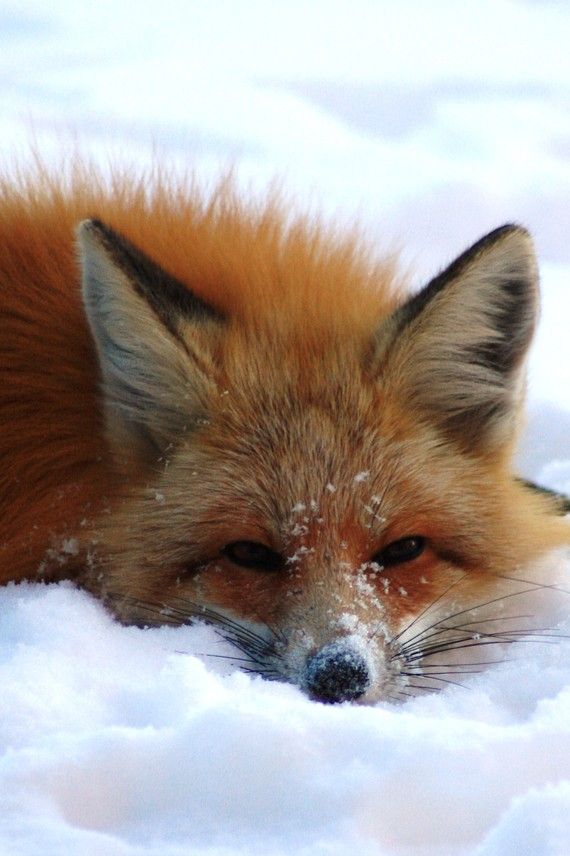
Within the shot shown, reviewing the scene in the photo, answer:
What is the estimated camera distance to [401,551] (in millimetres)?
3449

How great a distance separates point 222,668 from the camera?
3.20 meters

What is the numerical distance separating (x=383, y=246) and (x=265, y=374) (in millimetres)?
1194

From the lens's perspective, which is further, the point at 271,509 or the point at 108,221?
the point at 108,221

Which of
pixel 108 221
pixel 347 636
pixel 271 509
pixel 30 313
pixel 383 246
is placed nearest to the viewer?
pixel 347 636

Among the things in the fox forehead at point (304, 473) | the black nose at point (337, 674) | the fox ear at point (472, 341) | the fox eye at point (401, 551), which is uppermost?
the fox ear at point (472, 341)

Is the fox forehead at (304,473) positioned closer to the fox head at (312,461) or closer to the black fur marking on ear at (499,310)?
the fox head at (312,461)

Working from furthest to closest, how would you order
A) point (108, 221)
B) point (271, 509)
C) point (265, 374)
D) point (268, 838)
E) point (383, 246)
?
point (383, 246) < point (108, 221) < point (265, 374) < point (271, 509) < point (268, 838)

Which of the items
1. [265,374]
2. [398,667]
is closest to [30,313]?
[265,374]

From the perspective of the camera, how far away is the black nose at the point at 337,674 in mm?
2994

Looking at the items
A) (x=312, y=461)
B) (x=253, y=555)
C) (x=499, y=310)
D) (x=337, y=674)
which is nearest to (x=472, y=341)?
(x=499, y=310)

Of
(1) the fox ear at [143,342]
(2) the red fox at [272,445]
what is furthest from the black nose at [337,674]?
(1) the fox ear at [143,342]

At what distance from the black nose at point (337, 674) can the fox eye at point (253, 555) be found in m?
0.38

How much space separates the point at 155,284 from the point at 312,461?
2.35 feet

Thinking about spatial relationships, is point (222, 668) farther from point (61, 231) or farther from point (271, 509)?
point (61, 231)
